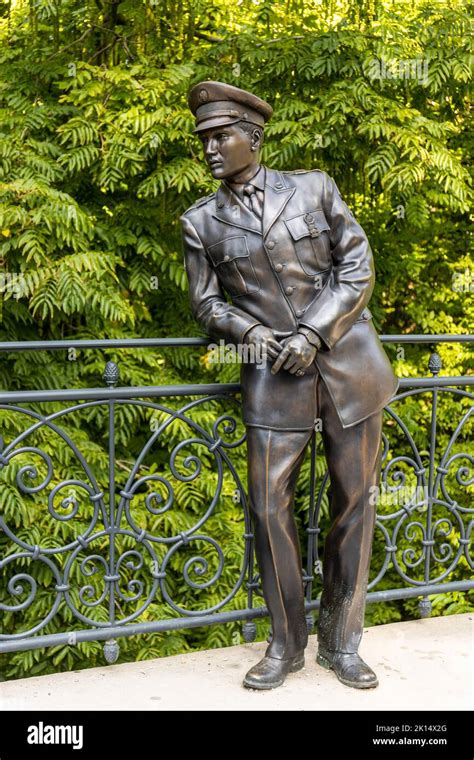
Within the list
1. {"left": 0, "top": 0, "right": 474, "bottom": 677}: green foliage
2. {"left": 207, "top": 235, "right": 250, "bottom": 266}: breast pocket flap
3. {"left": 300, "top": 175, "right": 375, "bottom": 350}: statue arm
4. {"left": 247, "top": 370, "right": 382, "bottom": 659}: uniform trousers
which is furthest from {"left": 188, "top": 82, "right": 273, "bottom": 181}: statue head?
{"left": 0, "top": 0, "right": 474, "bottom": 677}: green foliage

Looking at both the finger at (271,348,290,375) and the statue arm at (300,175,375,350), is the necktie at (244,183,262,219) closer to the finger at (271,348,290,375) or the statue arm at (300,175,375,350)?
the statue arm at (300,175,375,350)

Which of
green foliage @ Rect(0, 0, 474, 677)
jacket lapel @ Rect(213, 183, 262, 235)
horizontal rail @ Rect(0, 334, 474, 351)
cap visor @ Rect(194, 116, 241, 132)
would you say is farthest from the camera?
green foliage @ Rect(0, 0, 474, 677)

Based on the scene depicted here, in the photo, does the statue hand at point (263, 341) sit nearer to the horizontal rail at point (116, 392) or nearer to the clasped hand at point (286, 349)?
the clasped hand at point (286, 349)

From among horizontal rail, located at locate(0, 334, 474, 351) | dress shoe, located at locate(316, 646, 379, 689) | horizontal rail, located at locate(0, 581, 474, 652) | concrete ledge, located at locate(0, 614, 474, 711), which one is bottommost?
concrete ledge, located at locate(0, 614, 474, 711)

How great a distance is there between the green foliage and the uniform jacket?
8.59ft

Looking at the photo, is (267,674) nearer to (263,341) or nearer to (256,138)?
(263,341)

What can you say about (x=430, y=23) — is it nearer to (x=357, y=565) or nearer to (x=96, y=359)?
(x=96, y=359)

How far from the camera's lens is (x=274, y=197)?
3197mm

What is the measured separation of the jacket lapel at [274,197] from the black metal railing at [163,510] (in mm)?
575

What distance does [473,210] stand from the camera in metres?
8.20

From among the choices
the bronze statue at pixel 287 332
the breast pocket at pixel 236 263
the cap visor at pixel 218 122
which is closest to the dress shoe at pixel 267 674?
the bronze statue at pixel 287 332

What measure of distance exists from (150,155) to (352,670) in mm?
4204

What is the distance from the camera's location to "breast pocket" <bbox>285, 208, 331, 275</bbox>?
10.4 ft

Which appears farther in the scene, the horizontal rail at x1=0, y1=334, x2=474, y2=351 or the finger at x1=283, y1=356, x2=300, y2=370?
the horizontal rail at x1=0, y1=334, x2=474, y2=351
